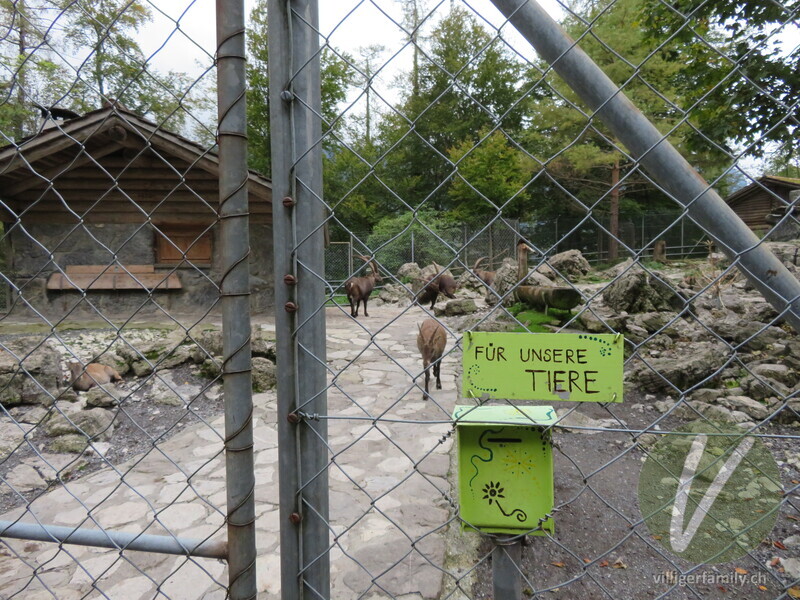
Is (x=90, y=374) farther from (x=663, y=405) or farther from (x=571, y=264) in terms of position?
(x=571, y=264)

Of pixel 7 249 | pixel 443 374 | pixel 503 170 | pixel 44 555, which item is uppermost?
pixel 503 170

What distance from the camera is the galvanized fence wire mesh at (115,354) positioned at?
4.09ft

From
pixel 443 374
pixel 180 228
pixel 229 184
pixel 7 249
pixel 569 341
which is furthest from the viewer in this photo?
pixel 180 228

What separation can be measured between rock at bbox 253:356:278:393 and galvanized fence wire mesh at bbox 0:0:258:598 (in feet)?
1.30

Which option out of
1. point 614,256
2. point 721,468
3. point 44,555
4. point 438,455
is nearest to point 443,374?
point 438,455

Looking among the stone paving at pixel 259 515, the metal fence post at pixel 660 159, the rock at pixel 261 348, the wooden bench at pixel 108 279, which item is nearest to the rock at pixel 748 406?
the stone paving at pixel 259 515

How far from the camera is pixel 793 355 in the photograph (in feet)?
14.5

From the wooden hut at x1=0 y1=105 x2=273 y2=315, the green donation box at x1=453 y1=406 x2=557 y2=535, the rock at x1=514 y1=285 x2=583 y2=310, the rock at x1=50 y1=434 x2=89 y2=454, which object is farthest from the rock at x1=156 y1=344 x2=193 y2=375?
the green donation box at x1=453 y1=406 x2=557 y2=535

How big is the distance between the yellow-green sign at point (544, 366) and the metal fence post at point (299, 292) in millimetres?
373

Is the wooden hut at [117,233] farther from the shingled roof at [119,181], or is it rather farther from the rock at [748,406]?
the rock at [748,406]

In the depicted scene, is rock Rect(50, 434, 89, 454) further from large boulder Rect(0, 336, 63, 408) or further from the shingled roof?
the shingled roof

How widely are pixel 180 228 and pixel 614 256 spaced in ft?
44.6

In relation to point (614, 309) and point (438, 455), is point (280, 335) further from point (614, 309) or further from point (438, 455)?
point (614, 309)

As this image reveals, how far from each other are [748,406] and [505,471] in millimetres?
3540
